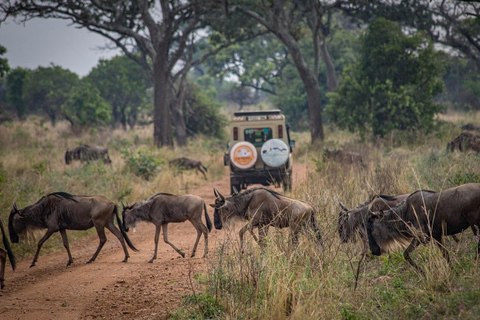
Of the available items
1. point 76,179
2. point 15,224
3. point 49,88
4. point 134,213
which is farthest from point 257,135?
point 49,88

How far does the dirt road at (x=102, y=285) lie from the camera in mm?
5719

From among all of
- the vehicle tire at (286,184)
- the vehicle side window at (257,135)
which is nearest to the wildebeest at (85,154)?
the vehicle side window at (257,135)

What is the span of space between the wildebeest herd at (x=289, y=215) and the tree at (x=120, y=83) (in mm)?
28706

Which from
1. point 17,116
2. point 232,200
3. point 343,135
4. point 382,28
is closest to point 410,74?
point 382,28

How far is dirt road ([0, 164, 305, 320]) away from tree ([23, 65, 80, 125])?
30.1m

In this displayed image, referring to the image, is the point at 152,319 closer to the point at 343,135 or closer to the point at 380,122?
the point at 380,122

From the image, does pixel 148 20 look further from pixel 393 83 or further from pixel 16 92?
pixel 16 92

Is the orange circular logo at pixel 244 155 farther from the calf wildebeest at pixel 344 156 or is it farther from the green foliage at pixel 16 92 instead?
the green foliage at pixel 16 92

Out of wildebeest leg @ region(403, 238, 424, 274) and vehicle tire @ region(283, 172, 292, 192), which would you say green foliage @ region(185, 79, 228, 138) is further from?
wildebeest leg @ region(403, 238, 424, 274)

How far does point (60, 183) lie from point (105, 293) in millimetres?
6560

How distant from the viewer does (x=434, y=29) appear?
926 inches

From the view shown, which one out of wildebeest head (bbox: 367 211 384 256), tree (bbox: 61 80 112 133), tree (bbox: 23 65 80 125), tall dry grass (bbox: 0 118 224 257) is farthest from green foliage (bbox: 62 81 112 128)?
wildebeest head (bbox: 367 211 384 256)

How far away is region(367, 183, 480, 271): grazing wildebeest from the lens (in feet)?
18.1

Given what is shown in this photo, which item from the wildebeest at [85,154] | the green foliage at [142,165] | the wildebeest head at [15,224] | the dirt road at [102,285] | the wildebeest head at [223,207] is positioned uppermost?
the wildebeest at [85,154]
